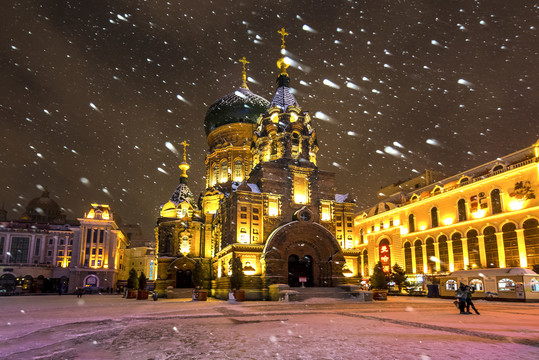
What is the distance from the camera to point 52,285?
67.6 meters

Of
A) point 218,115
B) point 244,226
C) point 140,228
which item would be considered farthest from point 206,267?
point 140,228

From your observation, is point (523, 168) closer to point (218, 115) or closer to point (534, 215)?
point (534, 215)

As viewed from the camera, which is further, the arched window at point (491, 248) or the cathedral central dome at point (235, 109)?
the cathedral central dome at point (235, 109)

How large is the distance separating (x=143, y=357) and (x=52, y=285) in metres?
70.9


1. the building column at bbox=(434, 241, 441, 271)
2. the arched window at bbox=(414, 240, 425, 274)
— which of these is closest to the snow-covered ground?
the building column at bbox=(434, 241, 441, 271)

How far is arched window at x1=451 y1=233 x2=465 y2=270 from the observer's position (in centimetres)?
4122

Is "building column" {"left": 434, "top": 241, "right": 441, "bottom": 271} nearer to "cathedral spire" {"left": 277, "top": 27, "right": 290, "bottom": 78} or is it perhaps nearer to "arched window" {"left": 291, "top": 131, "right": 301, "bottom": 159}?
"arched window" {"left": 291, "top": 131, "right": 301, "bottom": 159}

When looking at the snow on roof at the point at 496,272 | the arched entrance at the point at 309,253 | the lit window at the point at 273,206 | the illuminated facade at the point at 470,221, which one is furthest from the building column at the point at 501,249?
the lit window at the point at 273,206

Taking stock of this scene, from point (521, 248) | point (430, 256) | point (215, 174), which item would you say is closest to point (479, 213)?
point (521, 248)

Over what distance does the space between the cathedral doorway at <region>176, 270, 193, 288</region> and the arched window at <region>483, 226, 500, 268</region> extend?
3085 cm

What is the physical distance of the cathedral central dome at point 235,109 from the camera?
4956 centimetres

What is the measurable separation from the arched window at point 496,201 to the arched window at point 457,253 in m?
5.05

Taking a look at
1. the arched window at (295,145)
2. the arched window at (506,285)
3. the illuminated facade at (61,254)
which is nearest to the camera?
the arched window at (506,285)

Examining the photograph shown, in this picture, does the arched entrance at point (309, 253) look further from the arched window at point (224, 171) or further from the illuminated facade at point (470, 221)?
the arched window at point (224, 171)
